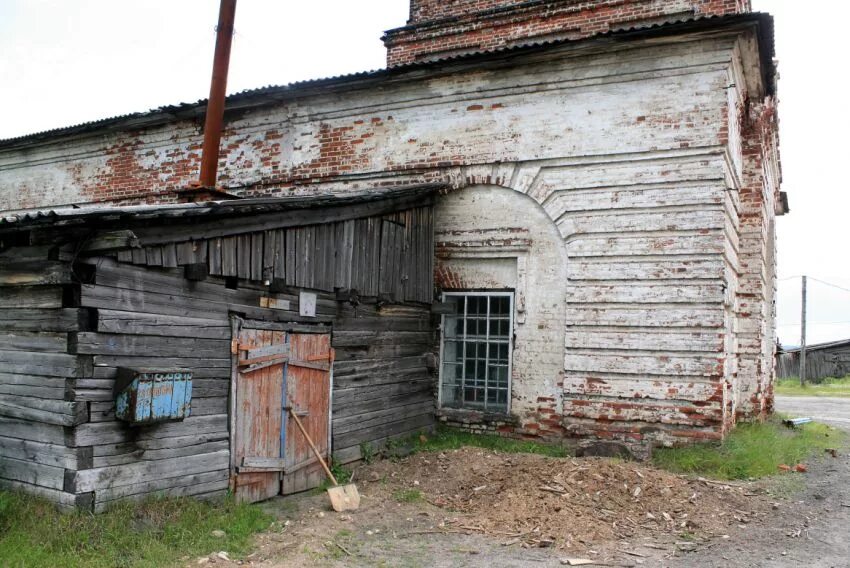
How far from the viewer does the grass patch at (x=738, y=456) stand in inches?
329

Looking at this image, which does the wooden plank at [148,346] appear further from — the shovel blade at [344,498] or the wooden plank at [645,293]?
the wooden plank at [645,293]

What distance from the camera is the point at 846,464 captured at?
31.4 ft

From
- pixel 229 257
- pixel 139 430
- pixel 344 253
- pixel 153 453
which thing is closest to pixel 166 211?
pixel 229 257

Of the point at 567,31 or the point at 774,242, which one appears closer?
the point at 567,31

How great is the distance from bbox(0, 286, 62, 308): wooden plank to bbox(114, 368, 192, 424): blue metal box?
2.61ft

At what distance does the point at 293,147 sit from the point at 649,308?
6.66 meters

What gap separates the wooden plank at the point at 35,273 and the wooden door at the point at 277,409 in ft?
5.91

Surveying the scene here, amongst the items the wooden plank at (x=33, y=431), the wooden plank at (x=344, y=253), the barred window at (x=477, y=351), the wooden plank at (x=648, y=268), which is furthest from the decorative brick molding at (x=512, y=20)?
the wooden plank at (x=33, y=431)

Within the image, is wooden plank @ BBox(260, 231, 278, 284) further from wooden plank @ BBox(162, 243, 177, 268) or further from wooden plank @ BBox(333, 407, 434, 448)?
wooden plank @ BBox(333, 407, 434, 448)

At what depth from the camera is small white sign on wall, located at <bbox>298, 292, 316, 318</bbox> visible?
769cm

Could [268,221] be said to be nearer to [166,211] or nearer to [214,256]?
[214,256]

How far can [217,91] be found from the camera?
437 inches

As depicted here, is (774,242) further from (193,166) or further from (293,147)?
(193,166)

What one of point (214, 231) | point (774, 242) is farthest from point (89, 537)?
point (774, 242)
